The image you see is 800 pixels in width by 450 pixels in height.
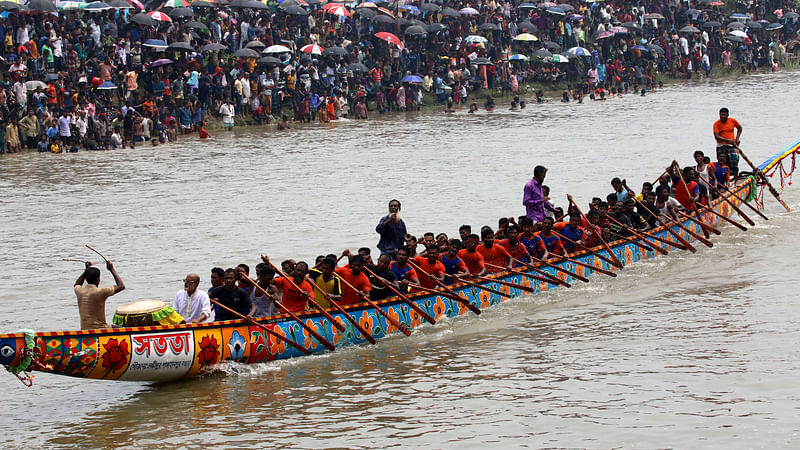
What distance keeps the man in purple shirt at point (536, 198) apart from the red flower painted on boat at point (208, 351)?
617cm

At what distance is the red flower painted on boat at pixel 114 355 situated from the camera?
468 inches

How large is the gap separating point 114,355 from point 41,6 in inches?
756

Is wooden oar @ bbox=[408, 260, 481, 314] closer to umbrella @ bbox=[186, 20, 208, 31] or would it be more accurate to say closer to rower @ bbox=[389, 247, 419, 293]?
rower @ bbox=[389, 247, 419, 293]

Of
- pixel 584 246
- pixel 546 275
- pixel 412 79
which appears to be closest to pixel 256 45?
pixel 412 79

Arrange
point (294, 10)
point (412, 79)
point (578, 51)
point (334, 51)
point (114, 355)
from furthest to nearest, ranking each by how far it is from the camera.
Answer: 1. point (578, 51)
2. point (412, 79)
3. point (294, 10)
4. point (334, 51)
5. point (114, 355)

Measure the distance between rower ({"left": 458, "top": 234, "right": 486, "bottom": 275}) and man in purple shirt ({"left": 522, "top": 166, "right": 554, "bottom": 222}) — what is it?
1751 mm

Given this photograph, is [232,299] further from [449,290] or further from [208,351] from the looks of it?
[449,290]

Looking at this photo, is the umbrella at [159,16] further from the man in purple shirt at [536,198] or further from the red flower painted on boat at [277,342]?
the red flower painted on boat at [277,342]

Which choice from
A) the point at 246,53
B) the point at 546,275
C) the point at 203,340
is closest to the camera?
the point at 203,340

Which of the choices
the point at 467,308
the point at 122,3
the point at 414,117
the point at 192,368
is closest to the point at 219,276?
the point at 192,368

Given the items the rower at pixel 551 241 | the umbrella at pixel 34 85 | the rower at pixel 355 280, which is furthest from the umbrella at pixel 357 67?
the rower at pixel 355 280

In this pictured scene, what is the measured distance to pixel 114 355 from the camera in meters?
12.0

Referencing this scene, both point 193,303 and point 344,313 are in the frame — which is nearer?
point 193,303

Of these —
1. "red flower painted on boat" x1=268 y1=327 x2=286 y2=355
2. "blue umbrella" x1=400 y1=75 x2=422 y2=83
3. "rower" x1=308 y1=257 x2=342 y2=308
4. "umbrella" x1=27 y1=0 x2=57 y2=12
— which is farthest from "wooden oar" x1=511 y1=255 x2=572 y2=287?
"blue umbrella" x1=400 y1=75 x2=422 y2=83
